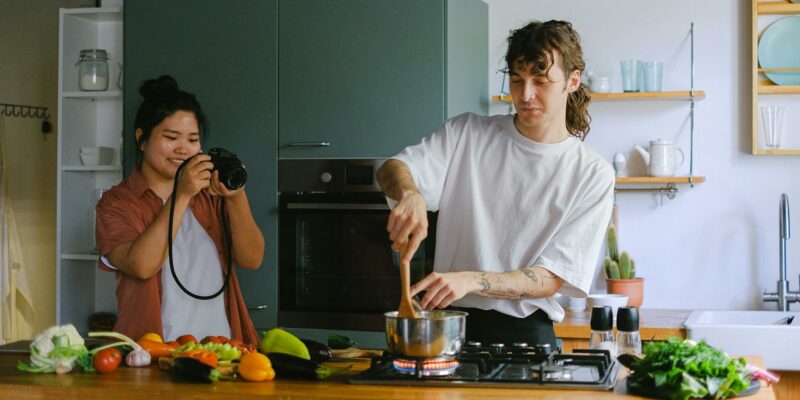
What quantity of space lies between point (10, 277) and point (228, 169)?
2.53 meters

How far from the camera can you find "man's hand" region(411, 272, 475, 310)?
2.11 meters

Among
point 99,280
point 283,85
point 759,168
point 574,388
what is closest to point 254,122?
point 283,85

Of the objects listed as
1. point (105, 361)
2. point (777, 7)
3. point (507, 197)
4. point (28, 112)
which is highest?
point (777, 7)

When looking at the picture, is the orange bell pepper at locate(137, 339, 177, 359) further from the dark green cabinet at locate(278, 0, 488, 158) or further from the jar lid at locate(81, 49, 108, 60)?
the jar lid at locate(81, 49, 108, 60)

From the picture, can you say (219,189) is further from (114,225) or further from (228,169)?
(114,225)

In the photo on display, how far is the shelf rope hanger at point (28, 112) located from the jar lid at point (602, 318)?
3463 millimetres

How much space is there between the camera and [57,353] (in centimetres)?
204

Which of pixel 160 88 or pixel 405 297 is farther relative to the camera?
pixel 160 88

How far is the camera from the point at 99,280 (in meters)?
4.25

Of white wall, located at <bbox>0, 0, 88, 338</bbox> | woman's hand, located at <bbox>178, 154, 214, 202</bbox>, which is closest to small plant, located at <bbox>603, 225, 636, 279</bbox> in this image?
woman's hand, located at <bbox>178, 154, 214, 202</bbox>

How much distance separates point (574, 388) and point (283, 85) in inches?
86.1

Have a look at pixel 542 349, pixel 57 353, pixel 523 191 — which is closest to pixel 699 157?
pixel 523 191

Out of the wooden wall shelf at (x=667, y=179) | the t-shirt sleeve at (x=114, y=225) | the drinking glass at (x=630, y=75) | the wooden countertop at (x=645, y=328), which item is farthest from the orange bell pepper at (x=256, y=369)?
the drinking glass at (x=630, y=75)

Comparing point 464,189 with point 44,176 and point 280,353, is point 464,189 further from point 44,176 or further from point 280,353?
point 44,176
